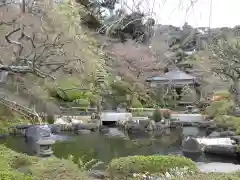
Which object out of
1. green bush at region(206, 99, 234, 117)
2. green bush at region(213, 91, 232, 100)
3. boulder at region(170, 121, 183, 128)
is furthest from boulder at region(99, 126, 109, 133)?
green bush at region(213, 91, 232, 100)

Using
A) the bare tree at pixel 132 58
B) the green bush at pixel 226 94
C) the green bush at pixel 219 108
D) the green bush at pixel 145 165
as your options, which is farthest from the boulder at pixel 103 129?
the green bush at pixel 145 165

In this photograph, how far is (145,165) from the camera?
6.52 m

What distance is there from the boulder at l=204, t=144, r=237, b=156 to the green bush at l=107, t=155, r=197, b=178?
5.28m

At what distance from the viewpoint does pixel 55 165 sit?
20.5 ft

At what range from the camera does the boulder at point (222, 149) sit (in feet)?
37.9

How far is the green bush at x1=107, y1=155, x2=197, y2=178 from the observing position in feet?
21.3

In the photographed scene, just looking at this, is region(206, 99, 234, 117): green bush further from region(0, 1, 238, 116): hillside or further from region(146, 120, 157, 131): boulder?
region(146, 120, 157, 131): boulder

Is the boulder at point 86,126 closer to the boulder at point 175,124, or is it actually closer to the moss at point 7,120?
the moss at point 7,120

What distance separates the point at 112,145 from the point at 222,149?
408 centimetres

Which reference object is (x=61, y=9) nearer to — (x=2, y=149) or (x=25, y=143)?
(x=2, y=149)

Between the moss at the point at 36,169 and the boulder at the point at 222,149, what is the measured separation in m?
6.45

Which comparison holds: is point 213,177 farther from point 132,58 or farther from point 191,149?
point 132,58

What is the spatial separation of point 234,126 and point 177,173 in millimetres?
10515

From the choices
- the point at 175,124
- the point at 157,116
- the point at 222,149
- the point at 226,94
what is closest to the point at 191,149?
the point at 222,149
